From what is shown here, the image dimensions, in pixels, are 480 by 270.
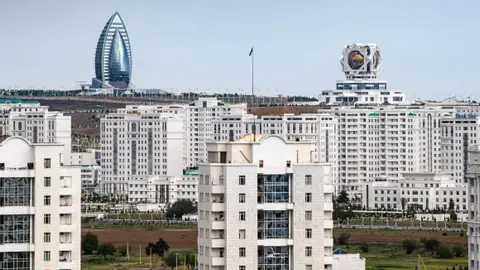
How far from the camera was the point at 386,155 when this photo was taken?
160250 mm

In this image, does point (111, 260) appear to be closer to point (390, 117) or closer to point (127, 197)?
point (127, 197)

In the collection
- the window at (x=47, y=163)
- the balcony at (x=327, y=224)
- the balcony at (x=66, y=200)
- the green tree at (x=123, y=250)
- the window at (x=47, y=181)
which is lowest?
the green tree at (x=123, y=250)

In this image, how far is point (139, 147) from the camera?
16462cm

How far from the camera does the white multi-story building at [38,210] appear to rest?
146 ft

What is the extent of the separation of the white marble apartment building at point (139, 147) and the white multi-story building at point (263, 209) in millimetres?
114471

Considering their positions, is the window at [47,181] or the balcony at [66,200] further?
the balcony at [66,200]

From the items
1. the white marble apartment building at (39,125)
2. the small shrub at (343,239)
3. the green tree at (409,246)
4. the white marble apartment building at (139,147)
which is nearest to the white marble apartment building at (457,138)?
the white marble apartment building at (139,147)

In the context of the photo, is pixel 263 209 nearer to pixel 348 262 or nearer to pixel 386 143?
pixel 348 262

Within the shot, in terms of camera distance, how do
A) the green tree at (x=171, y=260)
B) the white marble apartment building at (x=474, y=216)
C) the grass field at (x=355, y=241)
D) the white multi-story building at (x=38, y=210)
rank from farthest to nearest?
the grass field at (x=355, y=241), the green tree at (x=171, y=260), the white marble apartment building at (x=474, y=216), the white multi-story building at (x=38, y=210)

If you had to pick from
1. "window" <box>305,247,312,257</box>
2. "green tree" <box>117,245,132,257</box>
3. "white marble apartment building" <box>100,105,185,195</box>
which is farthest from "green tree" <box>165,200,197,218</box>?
"window" <box>305,247,312,257</box>

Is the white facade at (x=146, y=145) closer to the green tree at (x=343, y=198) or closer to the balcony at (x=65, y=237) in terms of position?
the green tree at (x=343, y=198)

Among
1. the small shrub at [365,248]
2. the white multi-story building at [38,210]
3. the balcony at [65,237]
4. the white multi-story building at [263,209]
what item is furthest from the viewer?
the small shrub at [365,248]

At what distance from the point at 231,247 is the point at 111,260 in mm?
48854

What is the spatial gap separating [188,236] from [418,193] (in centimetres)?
3380
